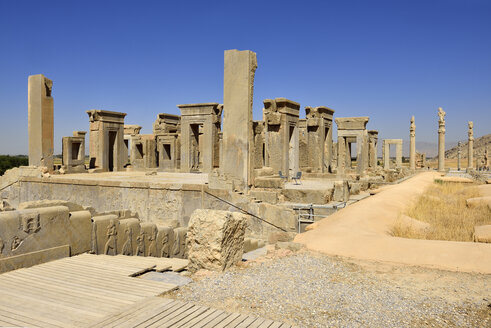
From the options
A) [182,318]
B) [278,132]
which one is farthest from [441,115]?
[182,318]

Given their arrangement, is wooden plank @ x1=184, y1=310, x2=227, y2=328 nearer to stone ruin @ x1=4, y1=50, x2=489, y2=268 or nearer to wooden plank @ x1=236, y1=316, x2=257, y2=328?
wooden plank @ x1=236, y1=316, x2=257, y2=328

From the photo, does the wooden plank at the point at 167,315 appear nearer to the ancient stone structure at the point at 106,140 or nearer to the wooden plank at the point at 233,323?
the wooden plank at the point at 233,323

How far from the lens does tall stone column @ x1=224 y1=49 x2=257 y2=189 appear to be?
Result: 11836 mm

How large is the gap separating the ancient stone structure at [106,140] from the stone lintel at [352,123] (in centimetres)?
1278

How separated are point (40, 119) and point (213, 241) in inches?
594

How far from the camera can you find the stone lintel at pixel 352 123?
22.5 meters

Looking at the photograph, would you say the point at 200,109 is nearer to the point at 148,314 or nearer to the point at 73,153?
the point at 73,153

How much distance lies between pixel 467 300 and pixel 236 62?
9642 mm

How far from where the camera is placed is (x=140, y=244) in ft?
25.9

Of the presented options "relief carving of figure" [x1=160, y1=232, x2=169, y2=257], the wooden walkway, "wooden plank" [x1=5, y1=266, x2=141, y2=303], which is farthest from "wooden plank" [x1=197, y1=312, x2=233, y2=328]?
"relief carving of figure" [x1=160, y1=232, x2=169, y2=257]

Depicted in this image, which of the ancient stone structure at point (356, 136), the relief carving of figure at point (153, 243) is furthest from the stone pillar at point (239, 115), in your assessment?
the ancient stone structure at point (356, 136)

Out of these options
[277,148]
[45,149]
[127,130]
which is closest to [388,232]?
[277,148]

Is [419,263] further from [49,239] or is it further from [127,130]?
[127,130]

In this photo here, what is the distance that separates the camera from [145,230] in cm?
812
